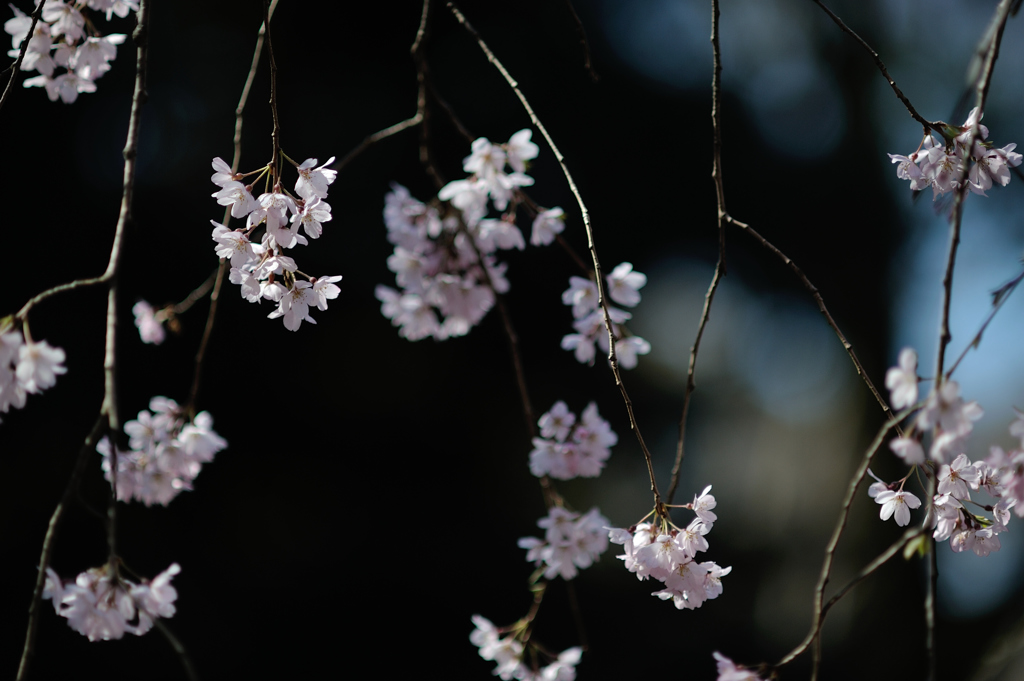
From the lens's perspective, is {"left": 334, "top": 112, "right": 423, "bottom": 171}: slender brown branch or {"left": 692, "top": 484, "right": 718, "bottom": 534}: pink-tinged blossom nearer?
{"left": 692, "top": 484, "right": 718, "bottom": 534}: pink-tinged blossom

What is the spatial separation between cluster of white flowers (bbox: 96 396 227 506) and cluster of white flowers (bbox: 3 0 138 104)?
510mm

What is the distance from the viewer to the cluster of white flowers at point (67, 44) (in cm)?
97

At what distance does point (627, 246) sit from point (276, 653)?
103 inches

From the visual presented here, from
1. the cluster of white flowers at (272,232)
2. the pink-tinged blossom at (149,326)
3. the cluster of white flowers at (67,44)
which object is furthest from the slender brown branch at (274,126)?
the pink-tinged blossom at (149,326)

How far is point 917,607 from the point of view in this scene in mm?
3730

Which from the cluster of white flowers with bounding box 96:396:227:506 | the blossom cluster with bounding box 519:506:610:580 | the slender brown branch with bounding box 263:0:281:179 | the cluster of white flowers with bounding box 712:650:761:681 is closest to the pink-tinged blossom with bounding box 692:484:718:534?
the cluster of white flowers with bounding box 712:650:761:681

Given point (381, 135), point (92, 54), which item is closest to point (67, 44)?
point (92, 54)

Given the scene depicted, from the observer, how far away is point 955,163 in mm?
880

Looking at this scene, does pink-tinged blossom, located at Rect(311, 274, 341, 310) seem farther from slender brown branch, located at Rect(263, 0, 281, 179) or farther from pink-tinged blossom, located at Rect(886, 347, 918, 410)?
pink-tinged blossom, located at Rect(886, 347, 918, 410)

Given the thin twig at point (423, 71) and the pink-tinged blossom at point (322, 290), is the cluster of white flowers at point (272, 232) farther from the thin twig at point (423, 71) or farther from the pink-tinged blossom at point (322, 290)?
the thin twig at point (423, 71)

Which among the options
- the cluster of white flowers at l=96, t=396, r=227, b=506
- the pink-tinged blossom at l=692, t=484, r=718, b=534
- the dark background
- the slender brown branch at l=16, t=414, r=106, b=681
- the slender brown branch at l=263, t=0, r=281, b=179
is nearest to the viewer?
the slender brown branch at l=16, t=414, r=106, b=681

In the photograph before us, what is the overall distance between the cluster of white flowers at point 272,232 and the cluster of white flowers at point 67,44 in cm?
42

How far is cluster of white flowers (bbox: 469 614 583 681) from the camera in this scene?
118 centimetres

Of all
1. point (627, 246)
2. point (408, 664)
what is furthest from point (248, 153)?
point (408, 664)
